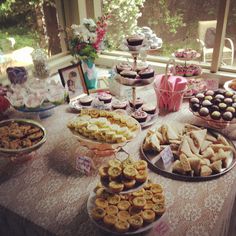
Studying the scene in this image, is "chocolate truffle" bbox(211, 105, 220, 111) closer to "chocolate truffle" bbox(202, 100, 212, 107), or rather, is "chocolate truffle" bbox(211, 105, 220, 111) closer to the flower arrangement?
"chocolate truffle" bbox(202, 100, 212, 107)

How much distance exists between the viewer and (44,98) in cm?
150

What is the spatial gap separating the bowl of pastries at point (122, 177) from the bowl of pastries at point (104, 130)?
0.23m

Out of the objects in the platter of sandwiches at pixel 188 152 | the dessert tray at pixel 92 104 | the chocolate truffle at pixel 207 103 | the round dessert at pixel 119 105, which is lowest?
the platter of sandwiches at pixel 188 152

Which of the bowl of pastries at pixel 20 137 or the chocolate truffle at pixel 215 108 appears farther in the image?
the chocolate truffle at pixel 215 108

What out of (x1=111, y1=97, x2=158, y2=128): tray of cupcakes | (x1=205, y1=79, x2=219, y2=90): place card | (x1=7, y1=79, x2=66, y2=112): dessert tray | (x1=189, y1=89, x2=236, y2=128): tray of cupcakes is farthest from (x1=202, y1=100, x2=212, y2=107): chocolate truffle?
(x1=7, y1=79, x2=66, y2=112): dessert tray

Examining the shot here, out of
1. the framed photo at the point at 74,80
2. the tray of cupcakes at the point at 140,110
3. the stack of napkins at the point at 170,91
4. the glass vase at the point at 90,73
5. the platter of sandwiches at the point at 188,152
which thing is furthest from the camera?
the glass vase at the point at 90,73

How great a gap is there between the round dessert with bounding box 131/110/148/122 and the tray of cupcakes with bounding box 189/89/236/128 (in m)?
0.23

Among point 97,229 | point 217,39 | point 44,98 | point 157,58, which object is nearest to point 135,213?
point 97,229

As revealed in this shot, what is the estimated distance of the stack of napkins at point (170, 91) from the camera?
1540mm

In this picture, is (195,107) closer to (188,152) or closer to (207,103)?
(207,103)

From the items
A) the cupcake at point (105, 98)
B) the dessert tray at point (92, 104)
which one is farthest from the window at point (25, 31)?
the cupcake at point (105, 98)

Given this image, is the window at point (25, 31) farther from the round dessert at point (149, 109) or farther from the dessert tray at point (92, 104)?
the round dessert at point (149, 109)

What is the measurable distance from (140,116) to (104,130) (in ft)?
1.01

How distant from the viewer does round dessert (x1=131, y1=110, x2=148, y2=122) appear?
4.64 ft
